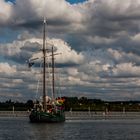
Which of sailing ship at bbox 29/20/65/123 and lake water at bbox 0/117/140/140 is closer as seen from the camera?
lake water at bbox 0/117/140/140

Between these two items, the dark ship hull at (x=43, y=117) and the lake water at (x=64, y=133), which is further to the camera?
the dark ship hull at (x=43, y=117)

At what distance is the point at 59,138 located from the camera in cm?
10700

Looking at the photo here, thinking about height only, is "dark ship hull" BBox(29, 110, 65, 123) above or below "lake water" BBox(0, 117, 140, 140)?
above

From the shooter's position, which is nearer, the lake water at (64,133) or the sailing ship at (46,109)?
the lake water at (64,133)

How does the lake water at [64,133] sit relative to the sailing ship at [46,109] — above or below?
below

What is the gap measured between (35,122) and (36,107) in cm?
483

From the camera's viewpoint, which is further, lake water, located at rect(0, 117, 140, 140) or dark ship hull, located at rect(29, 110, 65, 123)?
dark ship hull, located at rect(29, 110, 65, 123)

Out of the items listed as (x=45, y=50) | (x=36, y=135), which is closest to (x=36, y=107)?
(x=45, y=50)

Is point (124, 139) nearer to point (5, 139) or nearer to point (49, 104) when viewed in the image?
point (5, 139)

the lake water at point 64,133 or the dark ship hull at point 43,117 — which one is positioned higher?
the dark ship hull at point 43,117

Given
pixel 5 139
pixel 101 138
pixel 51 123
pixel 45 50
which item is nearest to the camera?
pixel 5 139

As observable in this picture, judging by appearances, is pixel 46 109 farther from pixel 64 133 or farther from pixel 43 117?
pixel 64 133

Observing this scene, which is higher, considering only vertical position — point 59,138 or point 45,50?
point 45,50

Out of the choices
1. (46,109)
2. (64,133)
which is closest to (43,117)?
(46,109)
